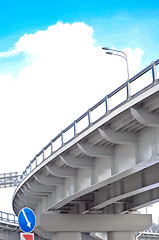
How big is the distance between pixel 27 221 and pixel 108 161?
238 inches

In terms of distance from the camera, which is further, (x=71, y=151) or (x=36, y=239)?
(x=36, y=239)

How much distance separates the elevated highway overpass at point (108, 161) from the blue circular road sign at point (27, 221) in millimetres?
4227

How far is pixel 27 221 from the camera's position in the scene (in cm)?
1402

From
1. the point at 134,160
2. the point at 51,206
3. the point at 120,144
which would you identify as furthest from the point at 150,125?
the point at 51,206

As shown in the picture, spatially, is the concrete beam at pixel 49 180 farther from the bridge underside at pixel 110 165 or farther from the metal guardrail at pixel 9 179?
the metal guardrail at pixel 9 179

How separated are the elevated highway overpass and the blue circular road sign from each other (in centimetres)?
423

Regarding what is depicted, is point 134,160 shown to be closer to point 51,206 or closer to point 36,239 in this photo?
point 51,206

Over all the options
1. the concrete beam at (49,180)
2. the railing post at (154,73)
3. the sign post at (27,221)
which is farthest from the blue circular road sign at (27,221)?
the concrete beam at (49,180)

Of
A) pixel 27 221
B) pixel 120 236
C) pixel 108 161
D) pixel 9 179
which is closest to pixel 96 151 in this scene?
pixel 108 161

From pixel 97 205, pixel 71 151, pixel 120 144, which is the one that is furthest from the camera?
pixel 97 205

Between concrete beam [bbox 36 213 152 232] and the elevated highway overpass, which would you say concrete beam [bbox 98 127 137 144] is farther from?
concrete beam [bbox 36 213 152 232]

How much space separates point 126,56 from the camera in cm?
2236

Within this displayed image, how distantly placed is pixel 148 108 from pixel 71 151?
707 cm

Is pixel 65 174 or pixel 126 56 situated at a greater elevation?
pixel 126 56
